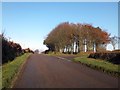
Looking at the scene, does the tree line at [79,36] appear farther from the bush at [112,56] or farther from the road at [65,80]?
the road at [65,80]

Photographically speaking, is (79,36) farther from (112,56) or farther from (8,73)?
(8,73)

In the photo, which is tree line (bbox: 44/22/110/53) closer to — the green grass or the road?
the green grass

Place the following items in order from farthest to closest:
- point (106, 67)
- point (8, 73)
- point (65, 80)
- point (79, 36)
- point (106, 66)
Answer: point (79, 36) → point (106, 66) → point (106, 67) → point (8, 73) → point (65, 80)

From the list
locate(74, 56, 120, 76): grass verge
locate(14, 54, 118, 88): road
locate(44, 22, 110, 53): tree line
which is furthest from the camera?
locate(44, 22, 110, 53): tree line

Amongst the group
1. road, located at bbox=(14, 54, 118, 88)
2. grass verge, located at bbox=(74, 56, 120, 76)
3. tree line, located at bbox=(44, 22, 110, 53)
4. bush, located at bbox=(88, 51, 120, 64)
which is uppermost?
tree line, located at bbox=(44, 22, 110, 53)

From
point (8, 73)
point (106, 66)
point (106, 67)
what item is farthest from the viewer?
point (106, 66)

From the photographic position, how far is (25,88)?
45.9 ft

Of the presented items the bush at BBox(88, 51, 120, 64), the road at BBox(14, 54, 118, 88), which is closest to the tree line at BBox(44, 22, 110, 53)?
the bush at BBox(88, 51, 120, 64)

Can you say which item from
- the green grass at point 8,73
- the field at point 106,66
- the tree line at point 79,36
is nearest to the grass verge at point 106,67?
the field at point 106,66

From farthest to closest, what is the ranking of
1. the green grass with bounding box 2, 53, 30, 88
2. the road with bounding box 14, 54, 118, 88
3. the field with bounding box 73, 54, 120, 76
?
1. the field with bounding box 73, 54, 120, 76
2. the green grass with bounding box 2, 53, 30, 88
3. the road with bounding box 14, 54, 118, 88

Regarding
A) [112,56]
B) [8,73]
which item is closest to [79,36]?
[112,56]

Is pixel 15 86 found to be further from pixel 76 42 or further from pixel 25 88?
pixel 76 42

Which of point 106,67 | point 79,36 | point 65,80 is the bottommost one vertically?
point 65,80

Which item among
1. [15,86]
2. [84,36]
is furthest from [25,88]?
[84,36]
